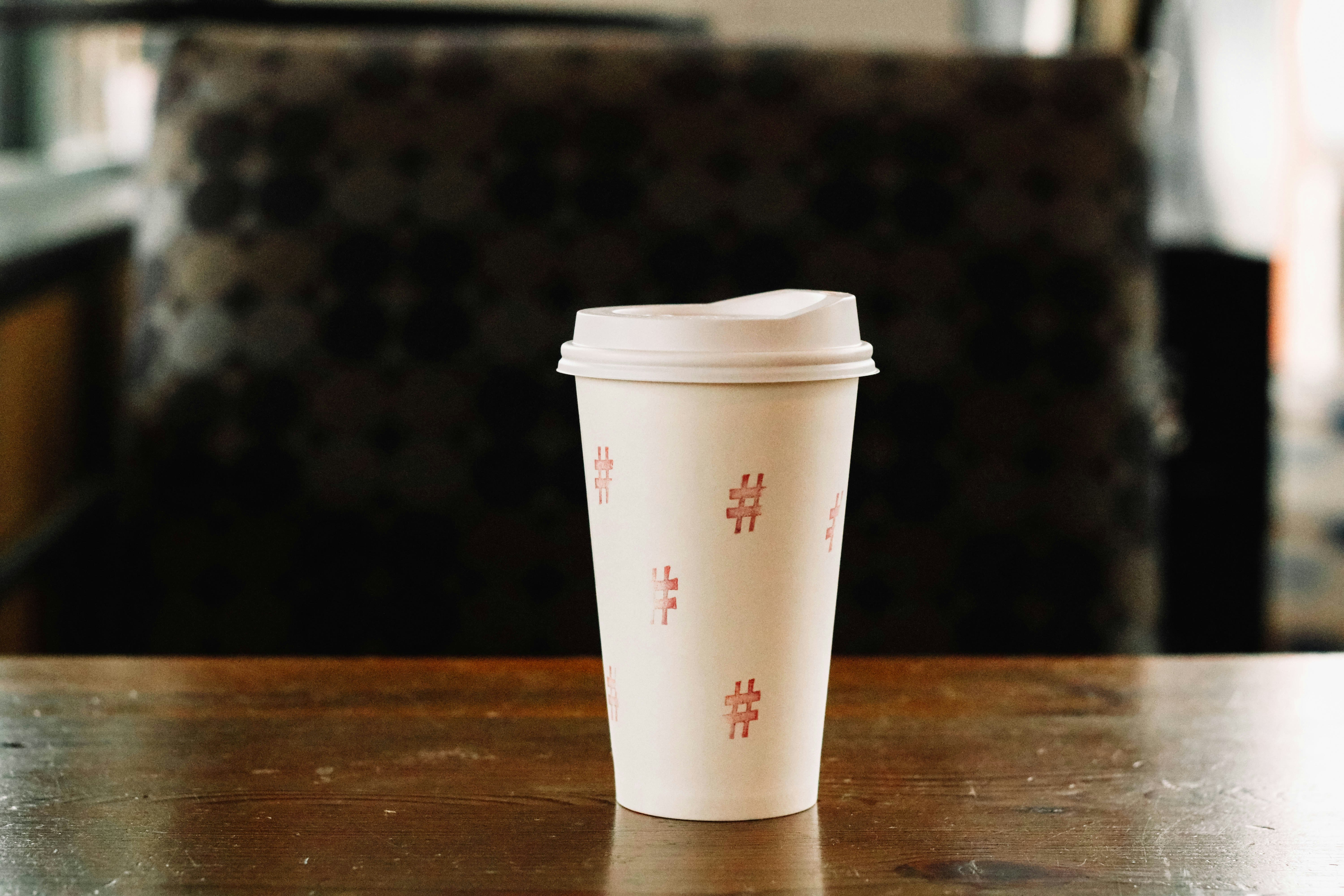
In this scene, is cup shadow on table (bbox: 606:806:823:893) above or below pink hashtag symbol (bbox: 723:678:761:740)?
below

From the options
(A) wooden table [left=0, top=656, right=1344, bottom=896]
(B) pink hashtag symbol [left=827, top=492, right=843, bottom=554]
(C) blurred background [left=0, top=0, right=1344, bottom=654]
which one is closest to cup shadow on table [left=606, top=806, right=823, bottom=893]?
(A) wooden table [left=0, top=656, right=1344, bottom=896]

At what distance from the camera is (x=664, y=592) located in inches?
20.2

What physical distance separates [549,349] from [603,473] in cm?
90

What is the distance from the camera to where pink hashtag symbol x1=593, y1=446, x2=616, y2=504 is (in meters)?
0.52

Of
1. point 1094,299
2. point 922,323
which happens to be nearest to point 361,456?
point 922,323

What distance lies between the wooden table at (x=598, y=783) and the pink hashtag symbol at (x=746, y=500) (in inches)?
4.7

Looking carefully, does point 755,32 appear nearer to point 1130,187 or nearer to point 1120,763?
point 1130,187

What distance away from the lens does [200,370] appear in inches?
56.1

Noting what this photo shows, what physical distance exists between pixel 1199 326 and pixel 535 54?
1.29 m

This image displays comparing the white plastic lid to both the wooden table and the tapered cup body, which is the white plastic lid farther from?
the wooden table

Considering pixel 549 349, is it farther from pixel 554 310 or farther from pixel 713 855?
pixel 713 855

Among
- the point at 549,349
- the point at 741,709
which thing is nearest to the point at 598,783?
the point at 741,709

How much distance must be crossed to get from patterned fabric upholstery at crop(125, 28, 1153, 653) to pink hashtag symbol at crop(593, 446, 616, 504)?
88cm

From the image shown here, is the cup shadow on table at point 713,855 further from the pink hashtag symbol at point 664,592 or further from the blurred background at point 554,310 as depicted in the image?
the blurred background at point 554,310
